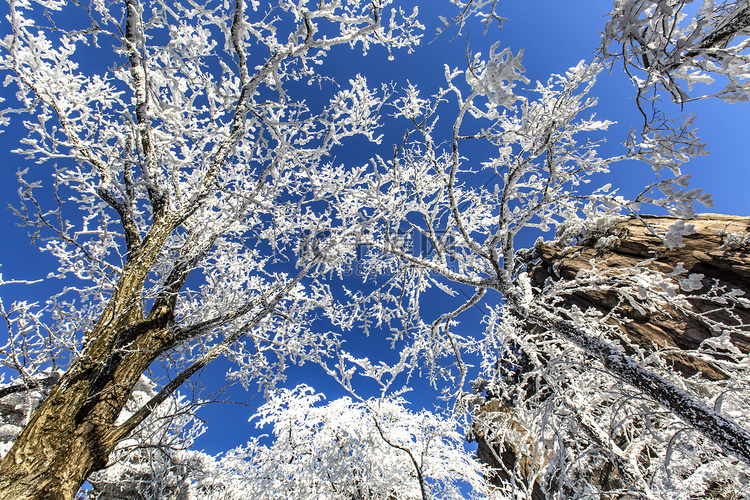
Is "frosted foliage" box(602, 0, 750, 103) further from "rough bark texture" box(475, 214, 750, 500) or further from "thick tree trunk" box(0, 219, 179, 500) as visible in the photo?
"rough bark texture" box(475, 214, 750, 500)

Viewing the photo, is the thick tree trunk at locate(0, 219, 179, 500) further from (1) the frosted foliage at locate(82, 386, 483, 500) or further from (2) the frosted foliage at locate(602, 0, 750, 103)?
(1) the frosted foliage at locate(82, 386, 483, 500)

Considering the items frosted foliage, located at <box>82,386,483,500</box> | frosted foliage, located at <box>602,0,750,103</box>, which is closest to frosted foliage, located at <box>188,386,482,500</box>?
frosted foliage, located at <box>82,386,483,500</box>

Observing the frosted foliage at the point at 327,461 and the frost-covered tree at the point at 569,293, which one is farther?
the frosted foliage at the point at 327,461

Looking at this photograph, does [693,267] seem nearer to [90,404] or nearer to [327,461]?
[327,461]

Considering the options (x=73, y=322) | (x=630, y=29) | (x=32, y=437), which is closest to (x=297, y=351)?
(x=32, y=437)

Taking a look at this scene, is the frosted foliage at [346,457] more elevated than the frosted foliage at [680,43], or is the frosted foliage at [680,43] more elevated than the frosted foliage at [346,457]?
the frosted foliage at [680,43]

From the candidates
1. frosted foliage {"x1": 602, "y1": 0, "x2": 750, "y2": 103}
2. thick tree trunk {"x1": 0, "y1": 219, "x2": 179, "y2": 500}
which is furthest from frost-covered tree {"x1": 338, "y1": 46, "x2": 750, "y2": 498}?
thick tree trunk {"x1": 0, "y1": 219, "x2": 179, "y2": 500}

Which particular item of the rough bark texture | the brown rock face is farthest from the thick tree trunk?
the brown rock face

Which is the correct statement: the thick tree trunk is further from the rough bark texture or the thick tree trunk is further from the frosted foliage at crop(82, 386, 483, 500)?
the rough bark texture

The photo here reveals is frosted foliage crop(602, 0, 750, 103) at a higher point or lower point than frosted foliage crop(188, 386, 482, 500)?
higher

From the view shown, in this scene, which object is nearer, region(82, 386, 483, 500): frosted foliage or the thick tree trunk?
the thick tree trunk

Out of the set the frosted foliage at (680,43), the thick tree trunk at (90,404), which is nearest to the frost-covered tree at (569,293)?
the frosted foliage at (680,43)

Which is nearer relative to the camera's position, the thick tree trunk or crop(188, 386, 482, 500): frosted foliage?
the thick tree trunk

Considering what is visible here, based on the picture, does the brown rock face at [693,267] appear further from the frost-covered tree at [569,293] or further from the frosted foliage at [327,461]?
the frosted foliage at [327,461]
